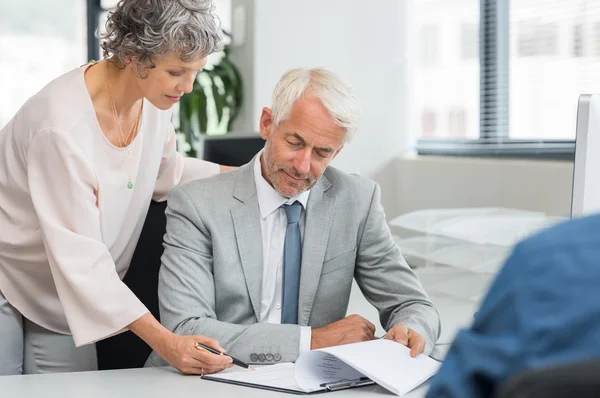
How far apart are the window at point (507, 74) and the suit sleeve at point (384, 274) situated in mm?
1832

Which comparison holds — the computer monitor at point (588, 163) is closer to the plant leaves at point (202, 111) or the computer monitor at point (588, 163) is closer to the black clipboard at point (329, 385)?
the black clipboard at point (329, 385)

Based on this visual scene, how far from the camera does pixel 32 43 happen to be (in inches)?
289

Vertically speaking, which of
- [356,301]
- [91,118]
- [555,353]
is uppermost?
[91,118]

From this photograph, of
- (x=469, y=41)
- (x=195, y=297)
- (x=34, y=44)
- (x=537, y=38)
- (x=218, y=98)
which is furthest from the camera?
(x=34, y=44)

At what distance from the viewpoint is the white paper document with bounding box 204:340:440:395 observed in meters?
1.39

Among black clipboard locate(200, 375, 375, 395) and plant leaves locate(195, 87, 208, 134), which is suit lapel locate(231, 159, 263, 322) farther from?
plant leaves locate(195, 87, 208, 134)

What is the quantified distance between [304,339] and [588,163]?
2.14 feet

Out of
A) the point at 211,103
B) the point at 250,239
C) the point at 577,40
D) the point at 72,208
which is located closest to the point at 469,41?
the point at 577,40

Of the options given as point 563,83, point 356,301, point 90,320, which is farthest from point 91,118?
point 563,83

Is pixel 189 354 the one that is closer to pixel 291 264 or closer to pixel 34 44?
pixel 291 264

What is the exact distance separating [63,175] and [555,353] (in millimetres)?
1393

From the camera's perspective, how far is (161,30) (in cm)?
175

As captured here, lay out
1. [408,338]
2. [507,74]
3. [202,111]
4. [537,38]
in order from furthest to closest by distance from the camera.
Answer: [202,111] → [507,74] → [537,38] → [408,338]

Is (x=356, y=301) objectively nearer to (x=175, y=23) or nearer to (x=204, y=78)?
(x=175, y=23)
